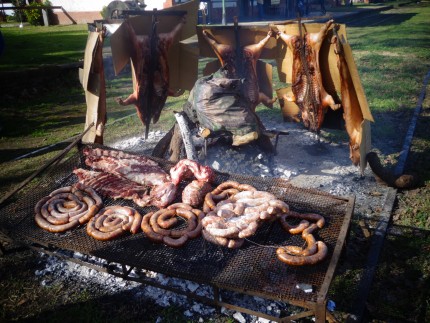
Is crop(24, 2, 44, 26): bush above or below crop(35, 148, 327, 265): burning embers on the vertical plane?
above

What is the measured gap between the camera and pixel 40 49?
57.9ft

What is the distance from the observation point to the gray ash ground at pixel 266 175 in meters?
3.82

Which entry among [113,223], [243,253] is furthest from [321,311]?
[113,223]

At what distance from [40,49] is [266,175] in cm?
1676

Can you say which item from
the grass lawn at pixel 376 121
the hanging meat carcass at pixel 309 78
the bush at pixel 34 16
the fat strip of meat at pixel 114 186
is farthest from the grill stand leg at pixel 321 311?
the bush at pixel 34 16

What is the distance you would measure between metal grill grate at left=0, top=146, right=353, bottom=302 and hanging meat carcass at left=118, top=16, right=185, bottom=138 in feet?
7.78

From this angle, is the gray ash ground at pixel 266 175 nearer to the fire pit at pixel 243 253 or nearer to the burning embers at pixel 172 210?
the fire pit at pixel 243 253

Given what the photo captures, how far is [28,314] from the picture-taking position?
3834mm

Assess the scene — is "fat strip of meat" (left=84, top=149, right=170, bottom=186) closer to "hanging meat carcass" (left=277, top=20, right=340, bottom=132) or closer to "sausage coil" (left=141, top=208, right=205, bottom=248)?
"sausage coil" (left=141, top=208, right=205, bottom=248)

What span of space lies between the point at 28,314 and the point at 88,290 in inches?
26.4

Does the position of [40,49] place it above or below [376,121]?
above

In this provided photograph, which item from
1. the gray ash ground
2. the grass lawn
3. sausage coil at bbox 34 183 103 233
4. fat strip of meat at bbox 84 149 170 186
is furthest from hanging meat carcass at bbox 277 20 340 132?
sausage coil at bbox 34 183 103 233

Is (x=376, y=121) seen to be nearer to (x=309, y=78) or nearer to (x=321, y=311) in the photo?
(x=309, y=78)

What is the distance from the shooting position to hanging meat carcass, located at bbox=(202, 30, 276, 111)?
6.30 meters
